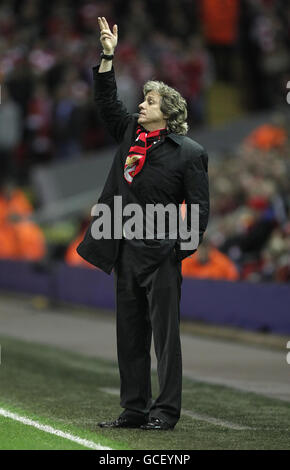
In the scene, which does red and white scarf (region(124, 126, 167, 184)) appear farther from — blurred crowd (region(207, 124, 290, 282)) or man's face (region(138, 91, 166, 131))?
blurred crowd (region(207, 124, 290, 282))

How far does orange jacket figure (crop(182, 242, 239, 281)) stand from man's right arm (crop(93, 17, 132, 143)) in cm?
715

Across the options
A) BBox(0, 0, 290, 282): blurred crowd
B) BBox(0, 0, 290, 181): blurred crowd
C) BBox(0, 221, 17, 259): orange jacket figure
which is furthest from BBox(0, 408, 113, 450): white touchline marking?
BBox(0, 0, 290, 181): blurred crowd

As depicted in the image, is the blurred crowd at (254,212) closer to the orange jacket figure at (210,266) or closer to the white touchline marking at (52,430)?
the orange jacket figure at (210,266)

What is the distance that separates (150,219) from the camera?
25.3 ft

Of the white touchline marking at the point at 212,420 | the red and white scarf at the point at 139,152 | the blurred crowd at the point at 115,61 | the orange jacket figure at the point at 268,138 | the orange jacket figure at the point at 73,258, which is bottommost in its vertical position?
the white touchline marking at the point at 212,420

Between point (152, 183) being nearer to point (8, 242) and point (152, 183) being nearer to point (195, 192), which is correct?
point (195, 192)

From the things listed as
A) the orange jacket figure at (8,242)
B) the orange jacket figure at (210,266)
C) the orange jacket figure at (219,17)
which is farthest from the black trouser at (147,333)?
the orange jacket figure at (8,242)

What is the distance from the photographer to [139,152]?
772cm

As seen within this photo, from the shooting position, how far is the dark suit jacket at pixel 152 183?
768 centimetres

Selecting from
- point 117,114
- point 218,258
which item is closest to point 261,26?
point 218,258

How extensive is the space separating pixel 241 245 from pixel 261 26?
374 inches

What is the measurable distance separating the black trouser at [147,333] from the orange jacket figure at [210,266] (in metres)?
7.14

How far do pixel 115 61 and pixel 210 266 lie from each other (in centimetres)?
797
